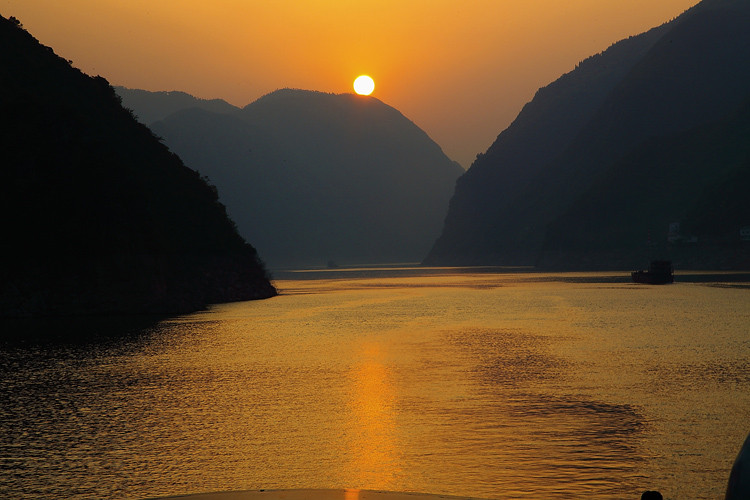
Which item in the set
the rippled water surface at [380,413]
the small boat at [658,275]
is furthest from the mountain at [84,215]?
the small boat at [658,275]

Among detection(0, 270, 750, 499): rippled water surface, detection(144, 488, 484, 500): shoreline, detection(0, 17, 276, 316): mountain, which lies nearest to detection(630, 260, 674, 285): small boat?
detection(0, 17, 276, 316): mountain

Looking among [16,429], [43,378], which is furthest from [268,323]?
[16,429]

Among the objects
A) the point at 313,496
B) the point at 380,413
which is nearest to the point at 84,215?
the point at 380,413

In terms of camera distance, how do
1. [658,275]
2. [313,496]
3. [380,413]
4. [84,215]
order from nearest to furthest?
[313,496] → [380,413] → [84,215] → [658,275]

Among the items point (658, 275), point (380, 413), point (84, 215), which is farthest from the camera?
point (658, 275)

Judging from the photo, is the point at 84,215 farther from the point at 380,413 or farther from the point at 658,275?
the point at 658,275

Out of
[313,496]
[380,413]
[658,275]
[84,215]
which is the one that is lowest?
[380,413]

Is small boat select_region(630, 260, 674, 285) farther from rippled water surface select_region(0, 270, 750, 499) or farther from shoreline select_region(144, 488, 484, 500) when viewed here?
shoreline select_region(144, 488, 484, 500)
